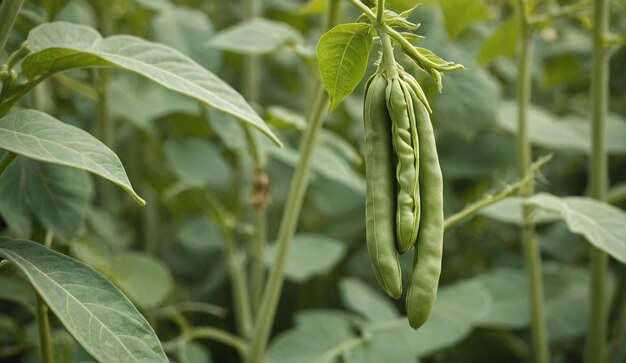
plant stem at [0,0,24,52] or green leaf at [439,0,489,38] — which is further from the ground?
plant stem at [0,0,24,52]

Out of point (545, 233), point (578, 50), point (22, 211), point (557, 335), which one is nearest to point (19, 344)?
point (22, 211)

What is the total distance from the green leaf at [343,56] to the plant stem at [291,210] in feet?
0.47

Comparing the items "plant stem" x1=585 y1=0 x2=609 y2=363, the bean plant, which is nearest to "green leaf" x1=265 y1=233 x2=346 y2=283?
the bean plant

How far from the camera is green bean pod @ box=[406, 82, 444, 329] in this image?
17.8 inches

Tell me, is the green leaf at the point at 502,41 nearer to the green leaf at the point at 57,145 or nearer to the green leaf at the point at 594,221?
the green leaf at the point at 594,221

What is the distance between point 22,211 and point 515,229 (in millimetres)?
1089

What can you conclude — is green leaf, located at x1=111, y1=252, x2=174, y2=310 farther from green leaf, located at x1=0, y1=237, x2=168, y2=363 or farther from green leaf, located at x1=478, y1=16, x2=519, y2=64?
green leaf, located at x1=478, y1=16, x2=519, y2=64

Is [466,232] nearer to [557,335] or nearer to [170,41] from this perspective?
[557,335]

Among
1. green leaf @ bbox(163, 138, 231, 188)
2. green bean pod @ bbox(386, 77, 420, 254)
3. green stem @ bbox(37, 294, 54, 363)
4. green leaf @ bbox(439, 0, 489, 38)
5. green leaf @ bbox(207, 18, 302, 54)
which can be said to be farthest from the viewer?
green leaf @ bbox(163, 138, 231, 188)

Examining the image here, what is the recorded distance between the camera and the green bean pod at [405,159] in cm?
45

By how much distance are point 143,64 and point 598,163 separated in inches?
26.7

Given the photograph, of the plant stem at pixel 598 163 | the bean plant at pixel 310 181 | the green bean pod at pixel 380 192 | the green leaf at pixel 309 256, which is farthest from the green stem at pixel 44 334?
the plant stem at pixel 598 163

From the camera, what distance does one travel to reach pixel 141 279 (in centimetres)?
100

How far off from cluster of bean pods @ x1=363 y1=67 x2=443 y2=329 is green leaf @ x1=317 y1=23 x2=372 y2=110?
0.14ft
